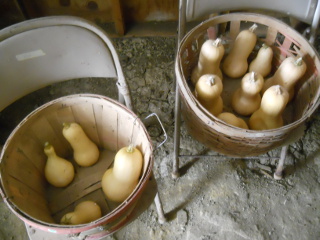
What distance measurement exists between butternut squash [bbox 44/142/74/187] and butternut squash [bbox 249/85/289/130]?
23.5 inches

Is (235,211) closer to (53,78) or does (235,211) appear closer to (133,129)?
(133,129)

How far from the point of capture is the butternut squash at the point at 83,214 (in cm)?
84

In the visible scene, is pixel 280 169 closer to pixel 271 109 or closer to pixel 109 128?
pixel 271 109

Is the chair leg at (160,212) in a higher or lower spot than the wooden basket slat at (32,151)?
lower

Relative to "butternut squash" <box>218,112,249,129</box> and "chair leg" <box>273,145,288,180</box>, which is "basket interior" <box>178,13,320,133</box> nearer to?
"butternut squash" <box>218,112,249,129</box>

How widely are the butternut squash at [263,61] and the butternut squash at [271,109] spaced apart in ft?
0.52

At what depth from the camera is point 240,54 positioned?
1.06m

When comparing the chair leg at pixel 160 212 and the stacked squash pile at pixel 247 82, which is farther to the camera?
the chair leg at pixel 160 212

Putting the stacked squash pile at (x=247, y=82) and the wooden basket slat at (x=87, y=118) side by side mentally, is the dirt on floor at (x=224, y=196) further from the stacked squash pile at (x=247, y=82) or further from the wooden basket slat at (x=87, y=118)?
the wooden basket slat at (x=87, y=118)

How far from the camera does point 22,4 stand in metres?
1.59

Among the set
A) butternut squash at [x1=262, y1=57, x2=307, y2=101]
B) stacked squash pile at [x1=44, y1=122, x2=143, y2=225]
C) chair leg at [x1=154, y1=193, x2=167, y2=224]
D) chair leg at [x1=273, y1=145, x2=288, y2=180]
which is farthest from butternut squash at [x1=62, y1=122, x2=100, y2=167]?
chair leg at [x1=273, y1=145, x2=288, y2=180]

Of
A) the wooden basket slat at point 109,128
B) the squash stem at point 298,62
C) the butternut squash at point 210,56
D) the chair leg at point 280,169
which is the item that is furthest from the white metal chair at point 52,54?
the chair leg at point 280,169

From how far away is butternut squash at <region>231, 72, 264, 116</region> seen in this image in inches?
37.1

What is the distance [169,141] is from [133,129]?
0.61 metres
